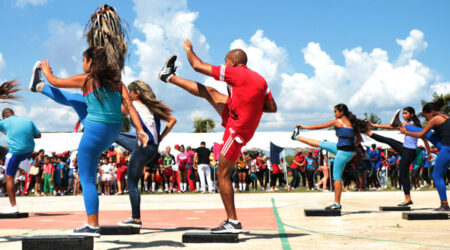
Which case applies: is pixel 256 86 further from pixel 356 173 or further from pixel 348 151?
pixel 356 173

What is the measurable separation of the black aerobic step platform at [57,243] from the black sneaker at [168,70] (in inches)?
73.8

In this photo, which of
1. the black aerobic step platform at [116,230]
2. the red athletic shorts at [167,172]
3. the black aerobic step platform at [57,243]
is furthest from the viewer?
the red athletic shorts at [167,172]

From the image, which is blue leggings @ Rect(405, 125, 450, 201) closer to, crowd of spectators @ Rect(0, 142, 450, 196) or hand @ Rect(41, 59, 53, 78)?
hand @ Rect(41, 59, 53, 78)

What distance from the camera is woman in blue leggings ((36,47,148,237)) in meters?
4.73

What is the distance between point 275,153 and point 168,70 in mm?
17201

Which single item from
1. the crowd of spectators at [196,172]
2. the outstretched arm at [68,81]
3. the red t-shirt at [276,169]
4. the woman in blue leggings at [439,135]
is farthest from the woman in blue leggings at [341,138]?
the red t-shirt at [276,169]

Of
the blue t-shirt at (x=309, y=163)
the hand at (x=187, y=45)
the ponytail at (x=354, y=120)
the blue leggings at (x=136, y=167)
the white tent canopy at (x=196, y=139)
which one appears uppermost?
the white tent canopy at (x=196, y=139)

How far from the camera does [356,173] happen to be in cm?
1972

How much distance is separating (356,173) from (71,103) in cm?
1619

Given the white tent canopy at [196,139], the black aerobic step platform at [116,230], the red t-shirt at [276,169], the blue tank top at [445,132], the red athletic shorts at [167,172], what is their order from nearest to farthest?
the black aerobic step platform at [116,230] < the blue tank top at [445,132] < the red athletic shorts at [167,172] < the red t-shirt at [276,169] < the white tent canopy at [196,139]

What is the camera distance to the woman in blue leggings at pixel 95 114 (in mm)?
4730

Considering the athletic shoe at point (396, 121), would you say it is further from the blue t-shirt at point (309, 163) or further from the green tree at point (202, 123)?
the green tree at point (202, 123)

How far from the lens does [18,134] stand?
26.9ft

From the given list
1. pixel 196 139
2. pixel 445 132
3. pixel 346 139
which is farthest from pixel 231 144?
pixel 196 139
